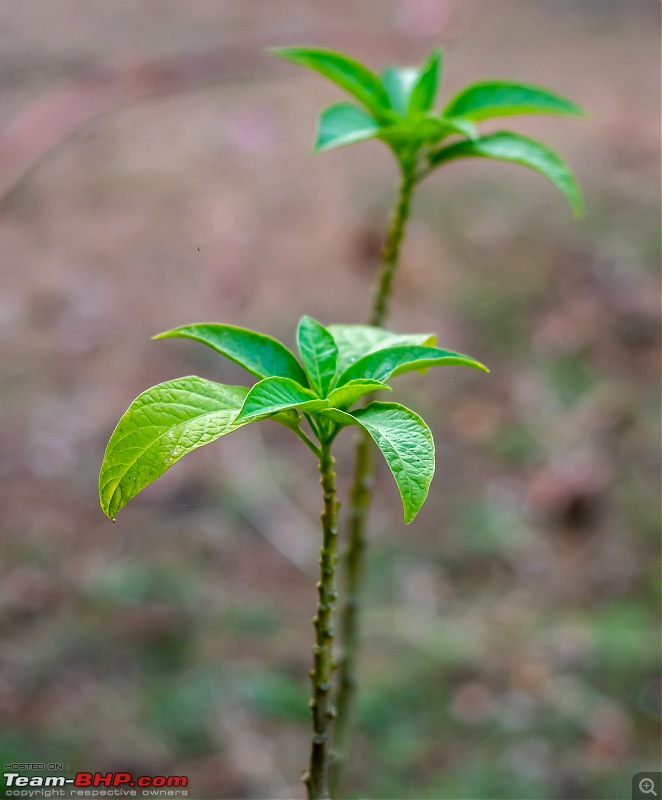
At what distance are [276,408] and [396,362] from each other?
138mm

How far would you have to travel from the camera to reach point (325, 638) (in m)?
0.71

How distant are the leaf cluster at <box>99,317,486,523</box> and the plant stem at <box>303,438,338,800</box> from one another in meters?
0.04

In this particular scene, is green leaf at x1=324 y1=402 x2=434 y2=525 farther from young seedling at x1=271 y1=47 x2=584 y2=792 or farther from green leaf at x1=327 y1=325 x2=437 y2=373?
young seedling at x1=271 y1=47 x2=584 y2=792

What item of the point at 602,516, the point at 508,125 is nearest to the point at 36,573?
the point at 602,516

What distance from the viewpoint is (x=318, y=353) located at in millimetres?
704

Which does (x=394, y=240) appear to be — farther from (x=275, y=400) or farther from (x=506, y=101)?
(x=275, y=400)

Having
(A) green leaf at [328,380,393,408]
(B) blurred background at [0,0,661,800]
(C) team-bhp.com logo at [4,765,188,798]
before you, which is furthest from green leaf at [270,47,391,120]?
(B) blurred background at [0,0,661,800]

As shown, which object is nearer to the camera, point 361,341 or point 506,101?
point 361,341

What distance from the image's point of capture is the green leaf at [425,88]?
3.17 ft

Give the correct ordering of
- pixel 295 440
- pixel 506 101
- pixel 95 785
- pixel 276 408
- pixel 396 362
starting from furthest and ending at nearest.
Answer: pixel 295 440 < pixel 95 785 < pixel 506 101 < pixel 396 362 < pixel 276 408

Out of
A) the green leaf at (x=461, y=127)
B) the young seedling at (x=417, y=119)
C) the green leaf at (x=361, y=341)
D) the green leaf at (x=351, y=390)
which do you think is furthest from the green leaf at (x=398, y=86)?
the green leaf at (x=351, y=390)

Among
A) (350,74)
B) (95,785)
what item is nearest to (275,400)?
(350,74)

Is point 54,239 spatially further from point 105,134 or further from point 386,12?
point 386,12

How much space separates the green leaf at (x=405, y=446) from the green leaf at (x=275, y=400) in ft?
0.07
